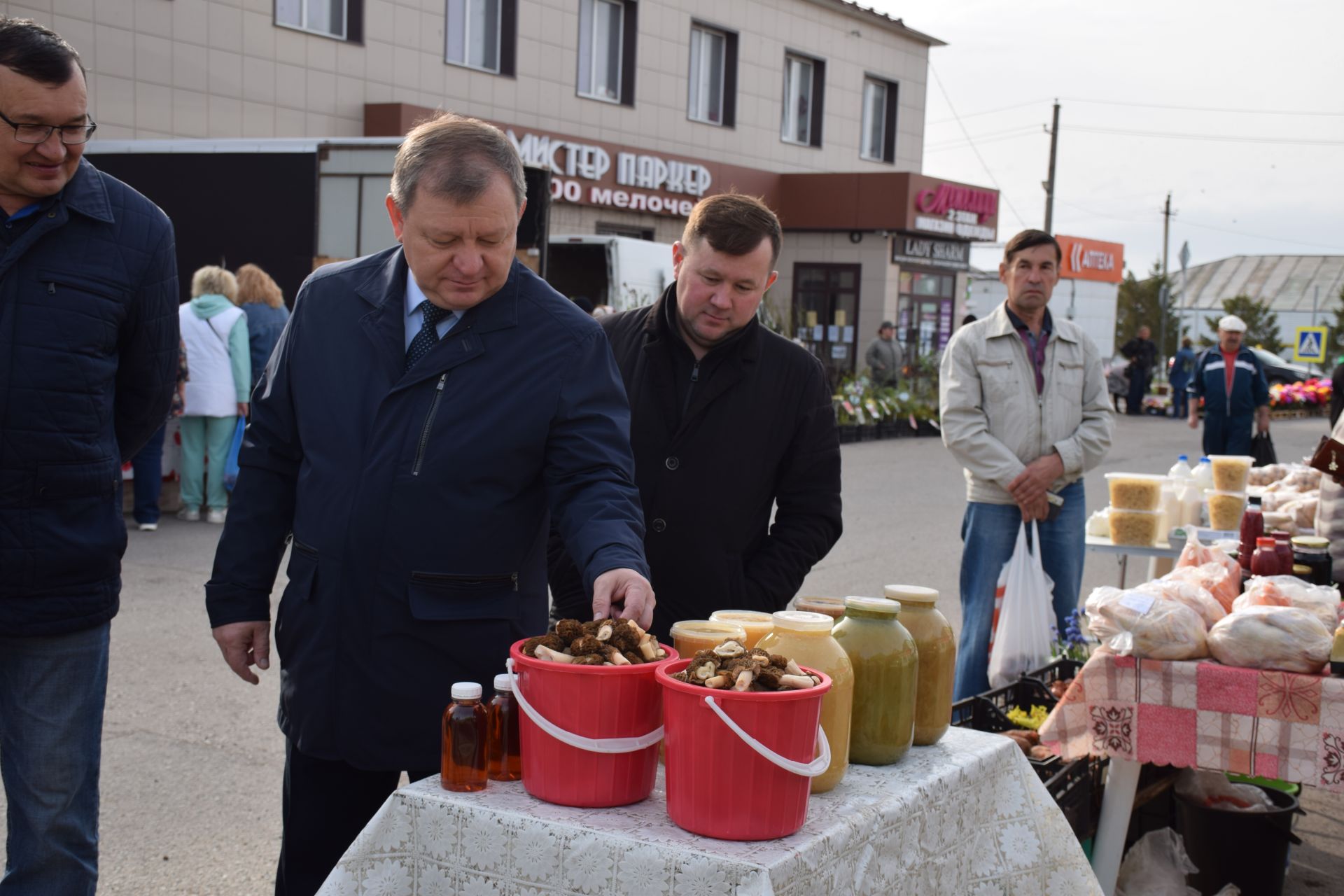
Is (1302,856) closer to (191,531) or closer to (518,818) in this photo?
(518,818)

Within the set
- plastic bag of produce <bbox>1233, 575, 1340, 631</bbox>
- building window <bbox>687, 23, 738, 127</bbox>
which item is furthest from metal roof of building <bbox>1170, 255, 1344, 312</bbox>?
plastic bag of produce <bbox>1233, 575, 1340, 631</bbox>

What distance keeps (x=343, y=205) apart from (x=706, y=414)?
28.9ft

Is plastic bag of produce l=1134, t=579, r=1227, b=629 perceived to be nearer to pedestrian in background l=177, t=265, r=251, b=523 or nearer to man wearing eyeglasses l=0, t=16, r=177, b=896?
man wearing eyeglasses l=0, t=16, r=177, b=896

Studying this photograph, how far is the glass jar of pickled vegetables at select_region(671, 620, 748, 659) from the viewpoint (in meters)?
2.18

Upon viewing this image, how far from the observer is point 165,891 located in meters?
3.85

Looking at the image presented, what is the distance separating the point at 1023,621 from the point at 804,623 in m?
3.26

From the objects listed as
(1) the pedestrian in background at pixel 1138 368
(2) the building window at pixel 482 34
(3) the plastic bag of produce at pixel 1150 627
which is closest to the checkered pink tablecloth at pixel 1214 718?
(3) the plastic bag of produce at pixel 1150 627

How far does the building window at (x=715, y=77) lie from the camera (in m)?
22.1

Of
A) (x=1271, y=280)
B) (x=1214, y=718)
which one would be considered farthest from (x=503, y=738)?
(x=1271, y=280)

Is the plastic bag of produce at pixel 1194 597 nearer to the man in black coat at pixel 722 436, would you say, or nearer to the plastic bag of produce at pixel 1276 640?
the plastic bag of produce at pixel 1276 640

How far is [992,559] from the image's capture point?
539 centimetres

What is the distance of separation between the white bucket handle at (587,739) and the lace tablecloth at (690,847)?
11 centimetres

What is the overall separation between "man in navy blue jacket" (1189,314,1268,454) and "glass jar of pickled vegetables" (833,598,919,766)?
10605mm

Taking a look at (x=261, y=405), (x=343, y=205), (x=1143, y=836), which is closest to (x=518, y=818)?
(x=261, y=405)
